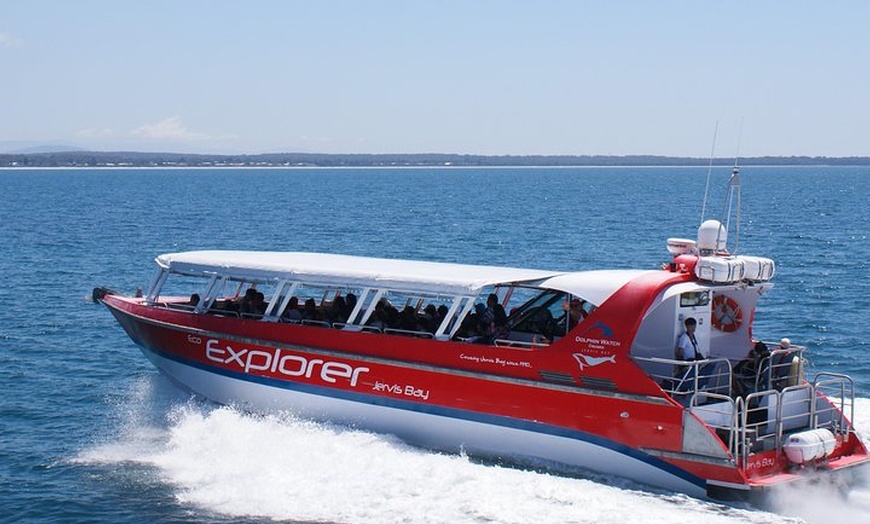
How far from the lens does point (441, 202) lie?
305 ft

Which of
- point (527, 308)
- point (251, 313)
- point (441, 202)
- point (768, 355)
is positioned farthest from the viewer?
point (441, 202)

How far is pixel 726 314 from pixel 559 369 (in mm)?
3005

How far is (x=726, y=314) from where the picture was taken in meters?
16.4

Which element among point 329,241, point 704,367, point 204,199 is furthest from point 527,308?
point 204,199

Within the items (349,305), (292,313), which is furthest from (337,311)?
(292,313)

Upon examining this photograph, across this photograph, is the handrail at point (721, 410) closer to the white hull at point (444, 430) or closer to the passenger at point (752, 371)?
the passenger at point (752, 371)

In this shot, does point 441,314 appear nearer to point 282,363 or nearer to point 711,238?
point 282,363

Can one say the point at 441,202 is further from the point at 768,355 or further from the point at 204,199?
the point at 768,355

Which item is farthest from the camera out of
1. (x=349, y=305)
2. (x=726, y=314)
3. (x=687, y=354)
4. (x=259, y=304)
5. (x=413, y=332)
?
(x=259, y=304)

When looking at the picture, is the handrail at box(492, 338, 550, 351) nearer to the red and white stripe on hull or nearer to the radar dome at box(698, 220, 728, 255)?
the red and white stripe on hull

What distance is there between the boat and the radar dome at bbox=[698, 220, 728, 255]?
0.06ft

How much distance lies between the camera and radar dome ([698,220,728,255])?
15352 mm

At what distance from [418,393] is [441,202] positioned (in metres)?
77.2

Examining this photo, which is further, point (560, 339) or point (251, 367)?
point (251, 367)
